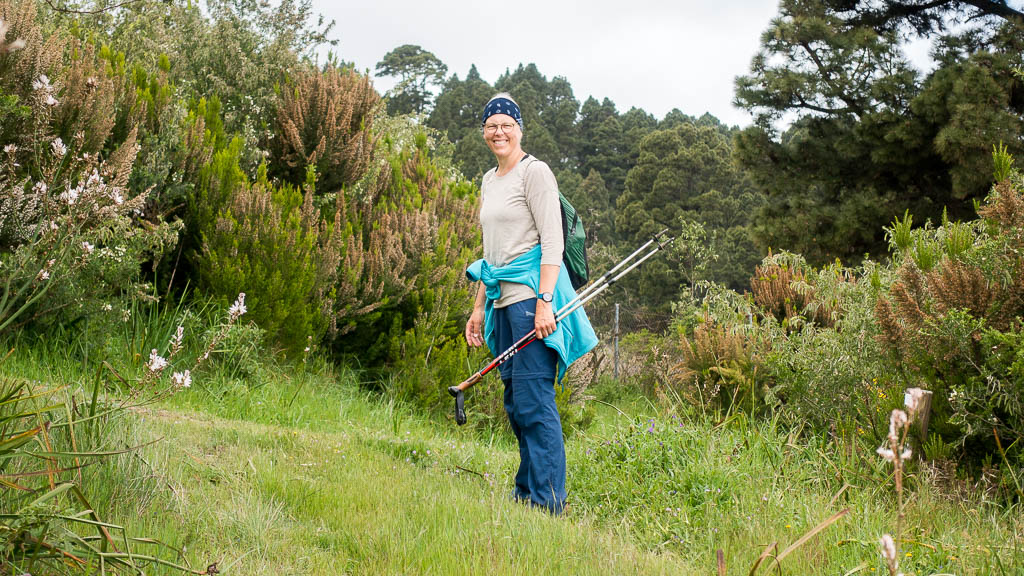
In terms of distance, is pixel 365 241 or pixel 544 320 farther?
pixel 365 241

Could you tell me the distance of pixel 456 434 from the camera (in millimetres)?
6637

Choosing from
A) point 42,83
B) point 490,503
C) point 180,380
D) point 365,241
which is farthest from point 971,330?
point 365,241

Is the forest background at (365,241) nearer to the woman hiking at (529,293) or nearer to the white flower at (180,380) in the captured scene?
the white flower at (180,380)

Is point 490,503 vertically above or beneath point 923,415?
beneath

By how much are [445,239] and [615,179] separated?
35.5 m

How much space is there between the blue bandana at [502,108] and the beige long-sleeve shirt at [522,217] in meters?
0.25

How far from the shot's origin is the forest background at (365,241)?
4.02 meters

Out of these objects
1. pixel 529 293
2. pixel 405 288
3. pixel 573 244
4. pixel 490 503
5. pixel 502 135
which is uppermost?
pixel 502 135

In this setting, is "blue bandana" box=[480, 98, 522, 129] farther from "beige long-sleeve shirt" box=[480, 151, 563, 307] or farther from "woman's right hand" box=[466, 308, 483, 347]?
"woman's right hand" box=[466, 308, 483, 347]

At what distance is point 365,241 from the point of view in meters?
8.43

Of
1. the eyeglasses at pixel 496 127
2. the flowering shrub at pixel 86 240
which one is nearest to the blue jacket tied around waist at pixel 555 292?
the eyeglasses at pixel 496 127

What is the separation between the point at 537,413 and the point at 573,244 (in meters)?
0.91

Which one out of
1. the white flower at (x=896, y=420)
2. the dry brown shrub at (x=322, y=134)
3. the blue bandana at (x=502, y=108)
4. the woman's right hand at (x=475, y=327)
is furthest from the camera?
the dry brown shrub at (x=322, y=134)

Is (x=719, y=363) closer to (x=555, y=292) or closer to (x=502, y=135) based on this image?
(x=555, y=292)
